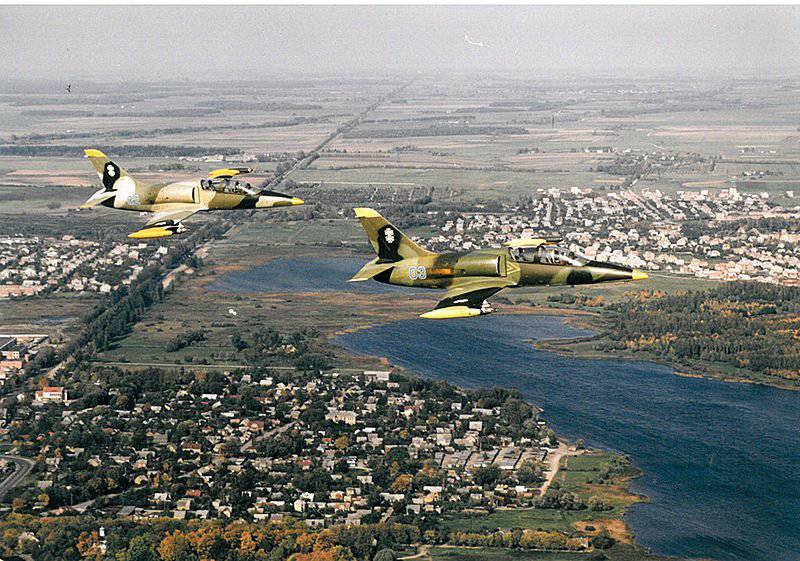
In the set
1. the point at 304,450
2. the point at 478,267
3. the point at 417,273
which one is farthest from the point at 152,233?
the point at 304,450

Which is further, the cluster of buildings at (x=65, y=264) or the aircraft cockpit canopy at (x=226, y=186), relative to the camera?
the cluster of buildings at (x=65, y=264)

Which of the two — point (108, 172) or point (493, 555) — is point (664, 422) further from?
point (108, 172)

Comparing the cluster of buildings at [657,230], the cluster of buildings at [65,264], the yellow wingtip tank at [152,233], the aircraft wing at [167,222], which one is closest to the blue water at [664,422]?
the cluster of buildings at [657,230]

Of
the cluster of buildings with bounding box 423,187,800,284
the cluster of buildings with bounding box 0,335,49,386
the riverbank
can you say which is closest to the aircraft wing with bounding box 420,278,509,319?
the riverbank

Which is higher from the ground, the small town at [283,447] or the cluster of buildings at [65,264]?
the cluster of buildings at [65,264]

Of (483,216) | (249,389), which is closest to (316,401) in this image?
(249,389)

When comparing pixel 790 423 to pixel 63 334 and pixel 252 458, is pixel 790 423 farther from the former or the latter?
pixel 63 334

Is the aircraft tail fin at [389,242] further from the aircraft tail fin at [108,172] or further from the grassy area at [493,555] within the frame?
the grassy area at [493,555]
